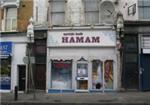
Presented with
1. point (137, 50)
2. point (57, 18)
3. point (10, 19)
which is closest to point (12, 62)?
point (10, 19)

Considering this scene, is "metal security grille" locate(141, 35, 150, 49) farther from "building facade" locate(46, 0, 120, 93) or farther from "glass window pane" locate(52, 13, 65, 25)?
"glass window pane" locate(52, 13, 65, 25)

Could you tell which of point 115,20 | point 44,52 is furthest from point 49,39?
point 115,20

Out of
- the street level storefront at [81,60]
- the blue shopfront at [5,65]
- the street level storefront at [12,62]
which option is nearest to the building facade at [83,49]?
the street level storefront at [81,60]

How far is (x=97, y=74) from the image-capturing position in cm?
2978

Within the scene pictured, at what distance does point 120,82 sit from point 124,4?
607 centimetres

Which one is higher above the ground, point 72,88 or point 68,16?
point 68,16

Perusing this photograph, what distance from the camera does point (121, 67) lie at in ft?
95.3

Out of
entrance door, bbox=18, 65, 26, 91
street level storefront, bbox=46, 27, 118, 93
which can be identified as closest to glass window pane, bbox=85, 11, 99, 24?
street level storefront, bbox=46, 27, 118, 93

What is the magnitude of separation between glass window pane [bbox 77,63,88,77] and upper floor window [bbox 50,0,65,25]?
3856mm

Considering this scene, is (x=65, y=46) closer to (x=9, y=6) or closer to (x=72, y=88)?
(x=72, y=88)

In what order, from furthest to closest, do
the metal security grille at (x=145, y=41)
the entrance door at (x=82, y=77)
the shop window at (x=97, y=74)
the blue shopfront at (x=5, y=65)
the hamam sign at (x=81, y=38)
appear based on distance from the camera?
the blue shopfront at (x=5, y=65) → the entrance door at (x=82, y=77) → the shop window at (x=97, y=74) → the hamam sign at (x=81, y=38) → the metal security grille at (x=145, y=41)

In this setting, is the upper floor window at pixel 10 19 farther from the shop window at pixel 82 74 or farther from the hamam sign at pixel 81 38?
the shop window at pixel 82 74

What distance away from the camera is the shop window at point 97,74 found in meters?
29.6

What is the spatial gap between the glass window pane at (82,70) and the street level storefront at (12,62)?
451 centimetres
